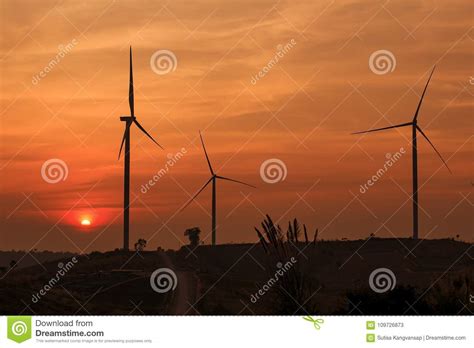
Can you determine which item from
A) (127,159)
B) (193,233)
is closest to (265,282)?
(127,159)

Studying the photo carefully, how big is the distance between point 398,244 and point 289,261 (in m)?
74.8

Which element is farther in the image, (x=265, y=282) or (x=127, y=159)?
(x=127, y=159)

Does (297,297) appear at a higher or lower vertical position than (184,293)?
lower

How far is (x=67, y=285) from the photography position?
5375 centimetres

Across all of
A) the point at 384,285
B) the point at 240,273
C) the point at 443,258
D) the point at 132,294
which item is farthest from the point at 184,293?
the point at 443,258

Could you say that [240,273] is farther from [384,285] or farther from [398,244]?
[384,285]

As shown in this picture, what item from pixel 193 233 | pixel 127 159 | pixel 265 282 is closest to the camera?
pixel 265 282
